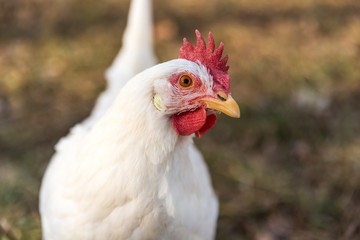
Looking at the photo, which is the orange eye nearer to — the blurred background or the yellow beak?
the yellow beak

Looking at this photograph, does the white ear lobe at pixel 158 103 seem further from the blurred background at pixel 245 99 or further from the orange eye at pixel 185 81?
the blurred background at pixel 245 99

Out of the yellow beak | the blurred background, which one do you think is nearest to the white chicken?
the yellow beak

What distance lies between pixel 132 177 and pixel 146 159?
0.09 metres

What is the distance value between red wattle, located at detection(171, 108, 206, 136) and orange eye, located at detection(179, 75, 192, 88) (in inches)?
4.8

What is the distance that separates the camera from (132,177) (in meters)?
1.55

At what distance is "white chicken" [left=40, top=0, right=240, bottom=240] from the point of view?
1489 millimetres

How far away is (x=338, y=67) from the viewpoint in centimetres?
398

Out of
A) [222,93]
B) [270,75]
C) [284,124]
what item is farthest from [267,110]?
[222,93]

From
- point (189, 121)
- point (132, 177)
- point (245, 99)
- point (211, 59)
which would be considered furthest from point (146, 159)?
point (245, 99)

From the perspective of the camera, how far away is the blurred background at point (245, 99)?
2.86 m

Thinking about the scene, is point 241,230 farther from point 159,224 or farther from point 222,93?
point 222,93

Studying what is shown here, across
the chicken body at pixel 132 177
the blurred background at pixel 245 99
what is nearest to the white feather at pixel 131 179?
the chicken body at pixel 132 177

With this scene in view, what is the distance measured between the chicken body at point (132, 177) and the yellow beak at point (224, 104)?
117 mm

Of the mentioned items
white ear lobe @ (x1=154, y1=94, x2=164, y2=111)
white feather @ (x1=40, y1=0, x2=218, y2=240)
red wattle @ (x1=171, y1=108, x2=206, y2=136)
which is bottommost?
white feather @ (x1=40, y1=0, x2=218, y2=240)
